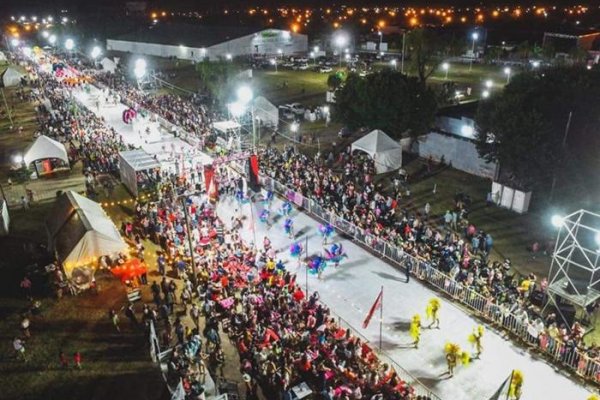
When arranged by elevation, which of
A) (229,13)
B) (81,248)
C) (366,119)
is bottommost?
(81,248)

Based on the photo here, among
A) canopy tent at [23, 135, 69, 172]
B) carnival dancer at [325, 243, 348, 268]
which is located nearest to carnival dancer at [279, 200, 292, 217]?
carnival dancer at [325, 243, 348, 268]

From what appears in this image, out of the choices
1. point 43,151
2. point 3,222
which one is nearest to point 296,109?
point 43,151

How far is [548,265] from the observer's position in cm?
1961

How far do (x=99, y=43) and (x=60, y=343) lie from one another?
97779mm

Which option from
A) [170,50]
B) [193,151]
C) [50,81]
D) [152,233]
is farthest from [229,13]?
[152,233]

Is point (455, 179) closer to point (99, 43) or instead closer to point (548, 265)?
point (548, 265)

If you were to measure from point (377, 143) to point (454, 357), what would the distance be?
17.7m

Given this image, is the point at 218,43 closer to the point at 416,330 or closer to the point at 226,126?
the point at 226,126

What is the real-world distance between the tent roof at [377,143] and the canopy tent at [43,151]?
19421mm

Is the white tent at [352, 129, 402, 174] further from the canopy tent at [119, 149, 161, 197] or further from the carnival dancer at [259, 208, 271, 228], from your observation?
the canopy tent at [119, 149, 161, 197]

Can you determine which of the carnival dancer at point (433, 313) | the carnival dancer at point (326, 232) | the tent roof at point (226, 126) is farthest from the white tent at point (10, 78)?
the carnival dancer at point (433, 313)

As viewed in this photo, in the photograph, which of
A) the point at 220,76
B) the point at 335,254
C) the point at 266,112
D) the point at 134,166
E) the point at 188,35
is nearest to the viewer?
the point at 335,254

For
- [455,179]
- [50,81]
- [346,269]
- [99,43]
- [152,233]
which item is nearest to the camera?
[346,269]

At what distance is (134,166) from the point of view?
2609cm
